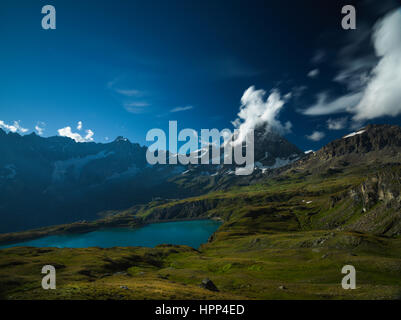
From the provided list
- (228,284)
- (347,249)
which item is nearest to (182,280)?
(228,284)

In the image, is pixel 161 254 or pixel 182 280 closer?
pixel 182 280

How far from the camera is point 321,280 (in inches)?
2274

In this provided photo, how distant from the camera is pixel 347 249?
8562cm

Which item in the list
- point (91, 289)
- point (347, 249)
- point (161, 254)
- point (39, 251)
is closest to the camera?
point (91, 289)

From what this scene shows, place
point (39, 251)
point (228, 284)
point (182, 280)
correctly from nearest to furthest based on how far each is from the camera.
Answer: point (228, 284)
point (182, 280)
point (39, 251)

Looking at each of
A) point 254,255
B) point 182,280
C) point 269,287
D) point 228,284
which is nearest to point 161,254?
point 254,255
